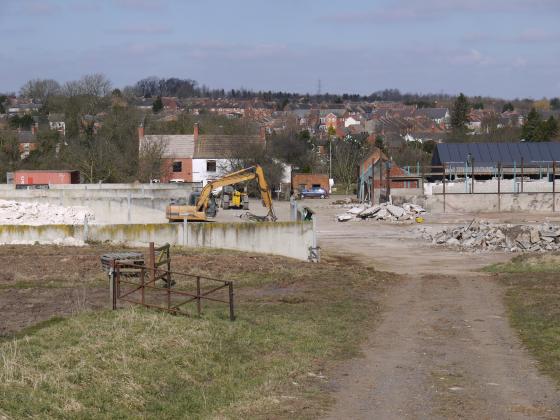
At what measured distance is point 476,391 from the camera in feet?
46.3

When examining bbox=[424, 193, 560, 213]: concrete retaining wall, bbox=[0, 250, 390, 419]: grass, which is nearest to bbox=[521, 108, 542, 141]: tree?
bbox=[424, 193, 560, 213]: concrete retaining wall

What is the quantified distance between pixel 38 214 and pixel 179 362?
28.6 metres

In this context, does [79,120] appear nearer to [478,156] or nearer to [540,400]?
[478,156]

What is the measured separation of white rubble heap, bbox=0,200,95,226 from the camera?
40.8 metres

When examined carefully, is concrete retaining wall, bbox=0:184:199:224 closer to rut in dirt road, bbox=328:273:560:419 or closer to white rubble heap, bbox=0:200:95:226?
white rubble heap, bbox=0:200:95:226

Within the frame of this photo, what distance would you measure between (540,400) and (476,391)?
97 centimetres

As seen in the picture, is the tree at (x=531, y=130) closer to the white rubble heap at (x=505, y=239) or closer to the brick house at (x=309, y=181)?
the brick house at (x=309, y=181)

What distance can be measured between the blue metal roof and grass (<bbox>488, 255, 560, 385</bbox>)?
45696 mm

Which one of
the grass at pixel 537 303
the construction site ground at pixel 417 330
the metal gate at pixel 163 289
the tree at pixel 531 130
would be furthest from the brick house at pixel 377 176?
the metal gate at pixel 163 289

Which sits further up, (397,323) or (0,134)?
(0,134)

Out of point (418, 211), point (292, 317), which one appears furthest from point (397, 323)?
point (418, 211)

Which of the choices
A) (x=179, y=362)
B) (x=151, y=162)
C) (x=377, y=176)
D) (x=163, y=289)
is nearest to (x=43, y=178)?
(x=151, y=162)

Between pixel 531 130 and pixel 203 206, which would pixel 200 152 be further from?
pixel 531 130

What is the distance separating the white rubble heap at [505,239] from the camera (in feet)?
137
